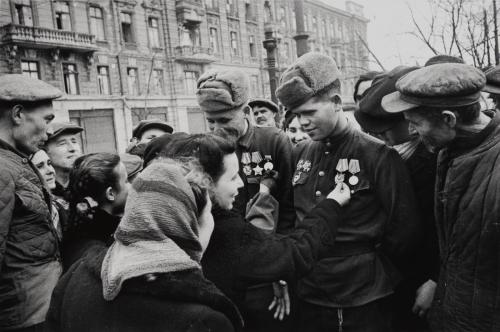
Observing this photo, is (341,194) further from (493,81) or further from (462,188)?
(493,81)

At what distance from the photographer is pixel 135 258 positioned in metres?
1.37

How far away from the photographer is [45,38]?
72.8ft

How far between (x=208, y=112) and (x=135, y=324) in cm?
208

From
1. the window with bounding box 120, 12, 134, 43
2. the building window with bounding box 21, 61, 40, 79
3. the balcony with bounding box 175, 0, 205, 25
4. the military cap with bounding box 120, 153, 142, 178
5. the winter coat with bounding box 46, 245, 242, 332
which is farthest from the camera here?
the balcony with bounding box 175, 0, 205, 25

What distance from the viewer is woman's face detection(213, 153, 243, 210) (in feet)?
6.33

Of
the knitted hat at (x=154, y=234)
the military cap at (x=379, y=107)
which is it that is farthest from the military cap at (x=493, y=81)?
the knitted hat at (x=154, y=234)

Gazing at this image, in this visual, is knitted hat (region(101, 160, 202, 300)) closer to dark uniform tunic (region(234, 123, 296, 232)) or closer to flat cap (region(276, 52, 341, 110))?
flat cap (region(276, 52, 341, 110))

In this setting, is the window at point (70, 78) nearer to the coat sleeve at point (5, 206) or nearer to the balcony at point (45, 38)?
the balcony at point (45, 38)

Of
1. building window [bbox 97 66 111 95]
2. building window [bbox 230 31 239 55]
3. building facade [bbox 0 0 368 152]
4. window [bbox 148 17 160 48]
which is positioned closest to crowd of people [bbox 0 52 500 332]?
building facade [bbox 0 0 368 152]

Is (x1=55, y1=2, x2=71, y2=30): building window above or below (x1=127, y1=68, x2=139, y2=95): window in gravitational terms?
above

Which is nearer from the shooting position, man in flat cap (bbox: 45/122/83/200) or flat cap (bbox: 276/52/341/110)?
flat cap (bbox: 276/52/341/110)

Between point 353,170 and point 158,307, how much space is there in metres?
1.48

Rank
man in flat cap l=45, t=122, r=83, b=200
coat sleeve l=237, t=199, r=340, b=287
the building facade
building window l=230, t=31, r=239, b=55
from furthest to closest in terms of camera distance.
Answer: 1. building window l=230, t=31, r=239, b=55
2. the building facade
3. man in flat cap l=45, t=122, r=83, b=200
4. coat sleeve l=237, t=199, r=340, b=287

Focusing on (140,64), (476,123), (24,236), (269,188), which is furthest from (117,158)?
(140,64)
